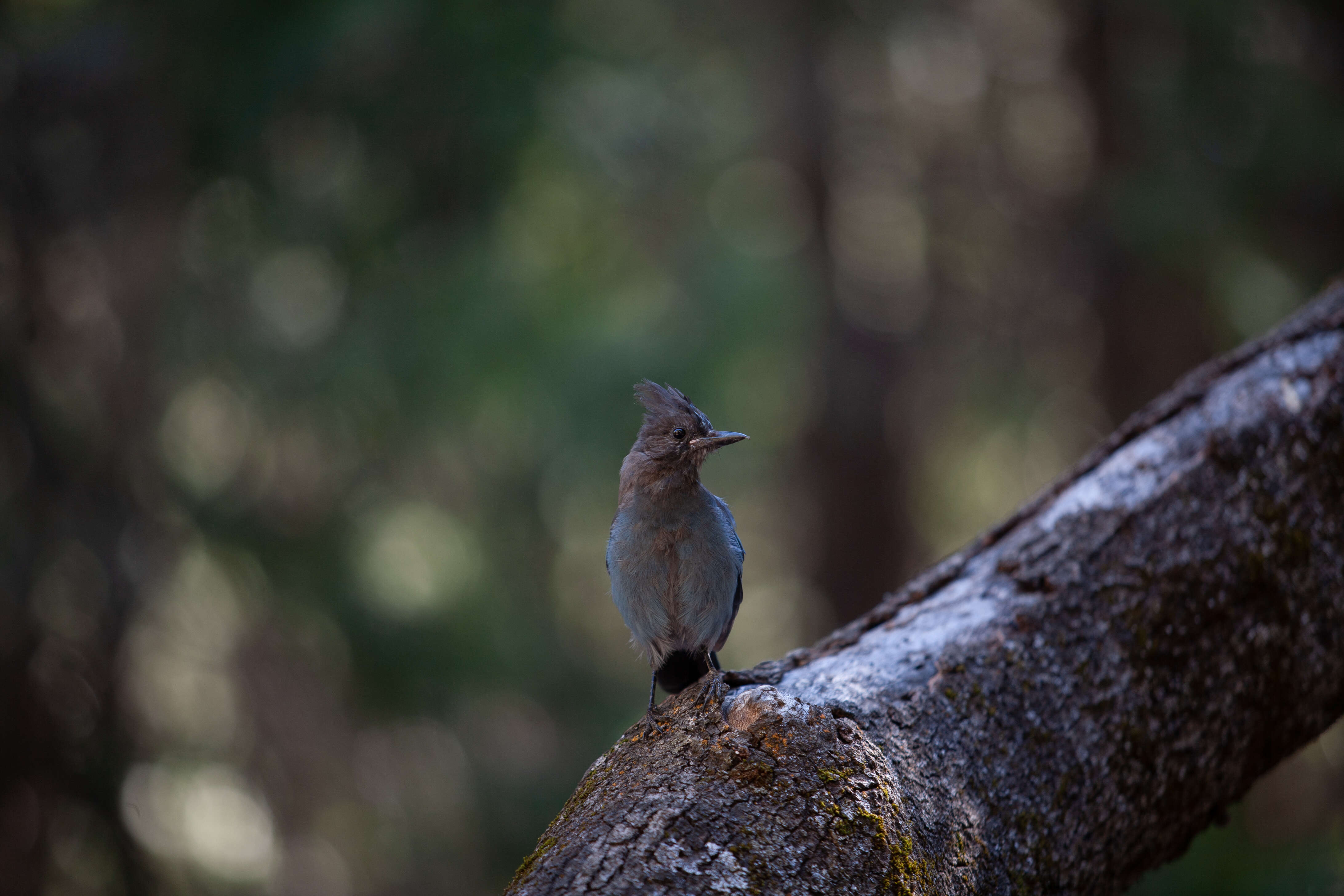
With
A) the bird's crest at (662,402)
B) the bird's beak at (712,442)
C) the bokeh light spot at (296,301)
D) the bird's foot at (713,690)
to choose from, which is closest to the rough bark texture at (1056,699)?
the bird's foot at (713,690)

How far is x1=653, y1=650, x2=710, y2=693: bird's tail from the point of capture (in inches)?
114

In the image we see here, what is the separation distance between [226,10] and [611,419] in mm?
3781

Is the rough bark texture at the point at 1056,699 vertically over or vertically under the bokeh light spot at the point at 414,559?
under

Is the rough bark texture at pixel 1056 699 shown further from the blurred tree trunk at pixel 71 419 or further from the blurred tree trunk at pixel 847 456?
the blurred tree trunk at pixel 71 419

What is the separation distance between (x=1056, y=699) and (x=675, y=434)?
1.33 metres

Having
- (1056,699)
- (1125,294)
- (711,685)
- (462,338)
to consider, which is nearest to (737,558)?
(711,685)

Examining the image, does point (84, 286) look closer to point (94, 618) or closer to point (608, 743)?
point (94, 618)

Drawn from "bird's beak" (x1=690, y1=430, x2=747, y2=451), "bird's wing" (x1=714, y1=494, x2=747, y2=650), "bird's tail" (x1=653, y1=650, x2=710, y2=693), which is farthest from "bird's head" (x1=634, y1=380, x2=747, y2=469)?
"bird's tail" (x1=653, y1=650, x2=710, y2=693)

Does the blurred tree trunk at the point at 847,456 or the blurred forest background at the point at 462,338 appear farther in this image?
the blurred tree trunk at the point at 847,456

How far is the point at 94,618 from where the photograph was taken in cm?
543

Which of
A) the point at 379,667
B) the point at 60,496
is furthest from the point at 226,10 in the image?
the point at 379,667

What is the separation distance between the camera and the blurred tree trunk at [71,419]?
16.7 ft

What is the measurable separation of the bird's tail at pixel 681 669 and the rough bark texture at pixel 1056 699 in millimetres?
445

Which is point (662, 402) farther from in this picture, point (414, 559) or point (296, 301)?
point (414, 559)
